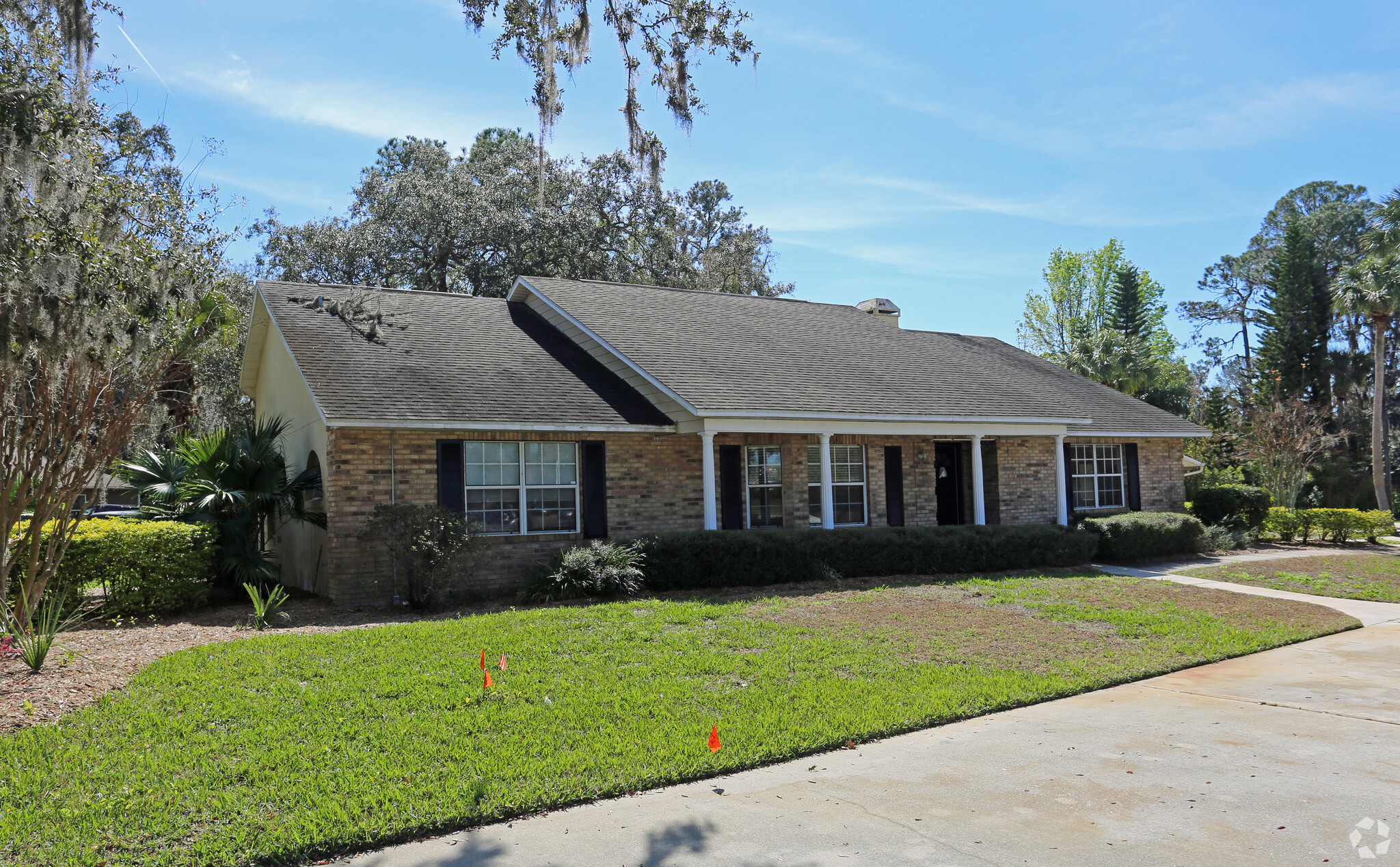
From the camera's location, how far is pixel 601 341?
1717 centimetres

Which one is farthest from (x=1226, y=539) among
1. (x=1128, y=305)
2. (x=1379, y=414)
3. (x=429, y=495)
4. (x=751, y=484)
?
(x=1128, y=305)

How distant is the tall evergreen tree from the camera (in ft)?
130

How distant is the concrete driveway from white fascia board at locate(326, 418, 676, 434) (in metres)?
8.65

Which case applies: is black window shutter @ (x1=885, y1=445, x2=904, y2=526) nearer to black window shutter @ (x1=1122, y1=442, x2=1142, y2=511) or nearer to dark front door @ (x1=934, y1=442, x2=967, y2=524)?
dark front door @ (x1=934, y1=442, x2=967, y2=524)

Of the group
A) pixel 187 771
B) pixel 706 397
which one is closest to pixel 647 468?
pixel 706 397

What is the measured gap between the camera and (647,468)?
15.6 meters

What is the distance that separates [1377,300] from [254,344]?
32.0m

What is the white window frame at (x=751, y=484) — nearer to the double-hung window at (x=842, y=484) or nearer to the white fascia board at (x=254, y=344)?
the double-hung window at (x=842, y=484)

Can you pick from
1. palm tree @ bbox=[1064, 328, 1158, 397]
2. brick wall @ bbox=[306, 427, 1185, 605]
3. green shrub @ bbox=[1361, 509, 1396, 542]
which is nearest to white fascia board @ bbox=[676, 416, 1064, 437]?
brick wall @ bbox=[306, 427, 1185, 605]

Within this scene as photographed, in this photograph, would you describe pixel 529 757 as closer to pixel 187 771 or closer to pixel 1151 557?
pixel 187 771

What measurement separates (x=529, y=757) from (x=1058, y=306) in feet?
160

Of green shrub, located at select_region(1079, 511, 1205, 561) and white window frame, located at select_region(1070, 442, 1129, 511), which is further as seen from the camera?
white window frame, located at select_region(1070, 442, 1129, 511)

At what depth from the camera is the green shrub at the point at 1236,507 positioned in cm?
2180

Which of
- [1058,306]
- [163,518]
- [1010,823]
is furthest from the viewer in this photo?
[1058,306]
